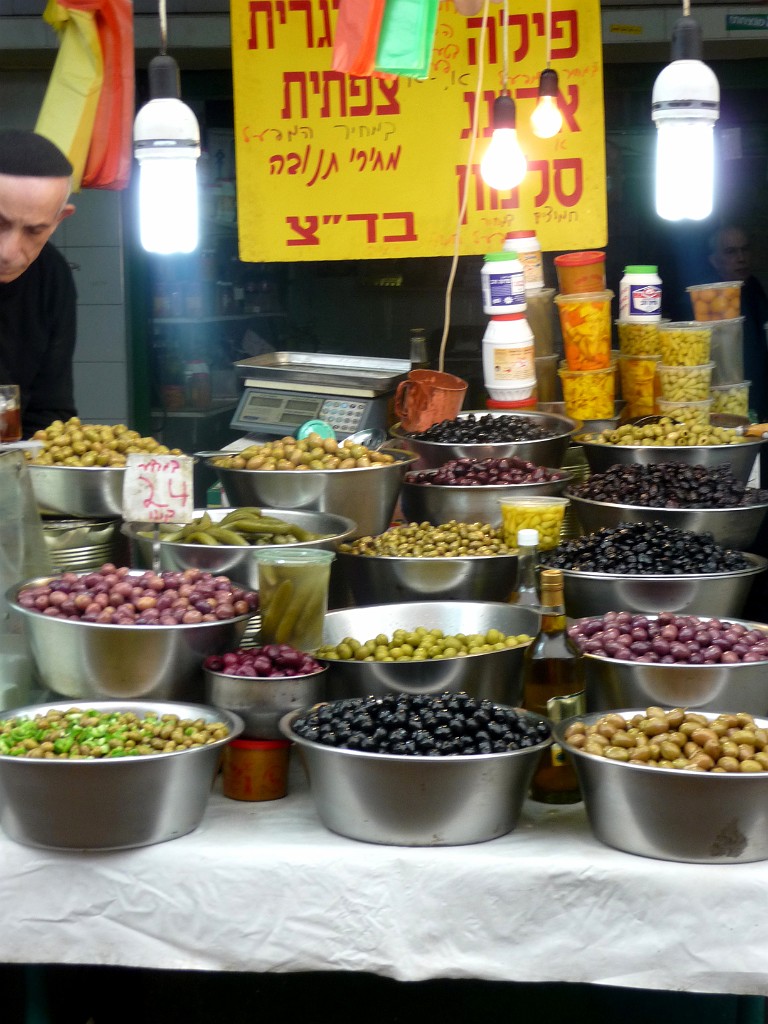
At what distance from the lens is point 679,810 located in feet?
5.91

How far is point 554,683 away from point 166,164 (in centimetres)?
161

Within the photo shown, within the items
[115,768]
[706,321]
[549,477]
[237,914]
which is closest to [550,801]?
[237,914]

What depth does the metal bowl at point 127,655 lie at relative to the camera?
2113mm

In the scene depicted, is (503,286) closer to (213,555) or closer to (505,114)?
(505,114)

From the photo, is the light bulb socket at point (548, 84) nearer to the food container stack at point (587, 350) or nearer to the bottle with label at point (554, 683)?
the food container stack at point (587, 350)

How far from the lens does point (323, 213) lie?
14.3 feet

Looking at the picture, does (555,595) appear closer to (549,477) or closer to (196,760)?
(196,760)

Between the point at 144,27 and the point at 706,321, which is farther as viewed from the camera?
the point at 144,27

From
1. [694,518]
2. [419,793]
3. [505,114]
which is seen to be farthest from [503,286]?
[419,793]

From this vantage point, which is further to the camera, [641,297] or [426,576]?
[641,297]

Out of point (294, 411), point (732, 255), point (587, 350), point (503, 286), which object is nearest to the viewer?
point (503, 286)

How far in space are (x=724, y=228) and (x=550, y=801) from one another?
429 cm

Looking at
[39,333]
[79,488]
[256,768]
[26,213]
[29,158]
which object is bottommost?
[256,768]

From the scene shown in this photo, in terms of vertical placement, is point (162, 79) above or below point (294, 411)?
above
